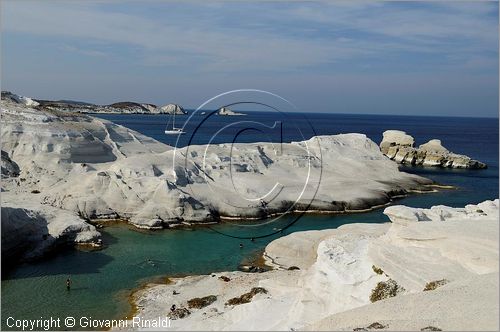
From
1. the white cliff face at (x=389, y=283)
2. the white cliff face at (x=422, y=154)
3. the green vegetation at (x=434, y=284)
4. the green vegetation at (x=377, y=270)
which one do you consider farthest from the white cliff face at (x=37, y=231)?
the white cliff face at (x=422, y=154)

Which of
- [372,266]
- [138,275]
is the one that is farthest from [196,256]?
[372,266]

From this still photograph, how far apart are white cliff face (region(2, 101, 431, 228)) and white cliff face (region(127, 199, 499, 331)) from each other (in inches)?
782

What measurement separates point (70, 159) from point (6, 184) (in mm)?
8801

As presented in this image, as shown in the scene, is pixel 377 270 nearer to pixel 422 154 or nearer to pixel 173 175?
pixel 173 175

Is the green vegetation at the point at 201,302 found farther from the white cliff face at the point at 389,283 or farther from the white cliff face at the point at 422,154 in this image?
the white cliff face at the point at 422,154

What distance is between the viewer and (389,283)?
22.6m

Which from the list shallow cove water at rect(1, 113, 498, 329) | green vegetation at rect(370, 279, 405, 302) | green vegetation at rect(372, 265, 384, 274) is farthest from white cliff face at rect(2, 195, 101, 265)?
green vegetation at rect(370, 279, 405, 302)

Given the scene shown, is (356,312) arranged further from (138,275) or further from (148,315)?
(138,275)

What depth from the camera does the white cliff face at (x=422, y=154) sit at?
10294 cm

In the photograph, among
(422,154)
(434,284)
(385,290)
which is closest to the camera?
(434,284)

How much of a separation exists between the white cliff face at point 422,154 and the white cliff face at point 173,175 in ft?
91.9

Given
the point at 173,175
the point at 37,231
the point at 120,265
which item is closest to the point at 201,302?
the point at 120,265

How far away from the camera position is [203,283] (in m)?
34.2

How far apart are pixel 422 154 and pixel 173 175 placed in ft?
229
